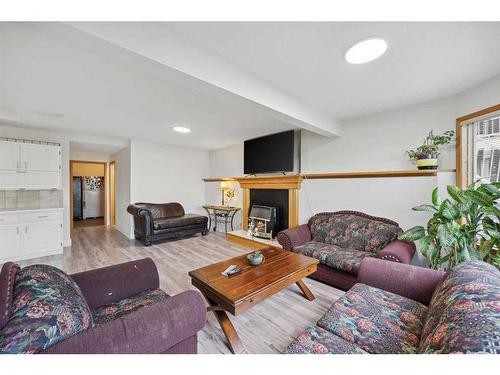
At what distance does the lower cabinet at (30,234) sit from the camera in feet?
10.1

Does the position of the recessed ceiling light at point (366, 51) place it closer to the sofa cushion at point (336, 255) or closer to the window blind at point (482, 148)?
the window blind at point (482, 148)

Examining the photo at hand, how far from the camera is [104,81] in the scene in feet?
6.53

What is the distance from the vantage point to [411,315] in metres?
1.23

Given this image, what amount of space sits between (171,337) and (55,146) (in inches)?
172

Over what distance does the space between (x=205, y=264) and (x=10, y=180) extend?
345cm

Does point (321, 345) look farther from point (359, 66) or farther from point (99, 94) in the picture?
point (99, 94)

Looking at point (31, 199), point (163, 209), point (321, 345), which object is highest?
point (31, 199)

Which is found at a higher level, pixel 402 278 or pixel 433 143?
pixel 433 143

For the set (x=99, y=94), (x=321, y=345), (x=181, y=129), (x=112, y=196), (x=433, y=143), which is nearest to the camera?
(x=321, y=345)

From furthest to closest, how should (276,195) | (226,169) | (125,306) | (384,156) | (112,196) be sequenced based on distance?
(112,196), (226,169), (276,195), (384,156), (125,306)

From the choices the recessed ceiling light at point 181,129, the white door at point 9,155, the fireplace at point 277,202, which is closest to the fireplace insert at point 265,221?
the fireplace at point 277,202

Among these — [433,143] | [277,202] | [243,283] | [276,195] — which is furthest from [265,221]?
[433,143]

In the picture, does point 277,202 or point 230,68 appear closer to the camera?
point 230,68
